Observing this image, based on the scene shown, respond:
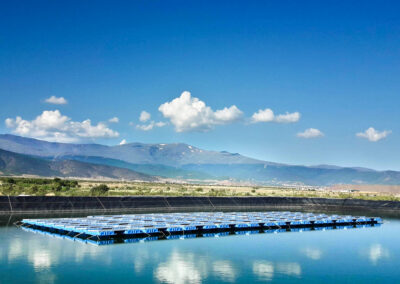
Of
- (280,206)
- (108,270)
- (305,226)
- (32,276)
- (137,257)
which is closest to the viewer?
(32,276)

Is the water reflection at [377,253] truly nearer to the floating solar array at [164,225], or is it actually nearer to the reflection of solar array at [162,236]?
the reflection of solar array at [162,236]

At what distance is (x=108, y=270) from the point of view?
23141 millimetres

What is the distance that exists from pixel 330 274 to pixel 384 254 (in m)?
8.89

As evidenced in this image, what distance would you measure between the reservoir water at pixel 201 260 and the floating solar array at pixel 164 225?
6.88ft

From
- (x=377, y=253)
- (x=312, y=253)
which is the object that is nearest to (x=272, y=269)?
(x=312, y=253)

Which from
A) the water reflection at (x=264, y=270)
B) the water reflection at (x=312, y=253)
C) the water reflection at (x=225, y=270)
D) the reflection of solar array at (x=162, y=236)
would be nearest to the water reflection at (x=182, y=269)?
the water reflection at (x=225, y=270)

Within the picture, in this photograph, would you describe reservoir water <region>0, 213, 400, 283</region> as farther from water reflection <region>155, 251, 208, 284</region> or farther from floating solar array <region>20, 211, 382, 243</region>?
floating solar array <region>20, 211, 382, 243</region>

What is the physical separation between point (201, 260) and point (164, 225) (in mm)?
11578

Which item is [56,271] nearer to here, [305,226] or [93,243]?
[93,243]

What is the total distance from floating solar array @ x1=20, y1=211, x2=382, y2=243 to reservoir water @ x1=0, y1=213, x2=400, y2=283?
2097 millimetres

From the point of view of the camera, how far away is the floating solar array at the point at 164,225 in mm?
33344

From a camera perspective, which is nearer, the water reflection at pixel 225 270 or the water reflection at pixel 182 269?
the water reflection at pixel 182 269

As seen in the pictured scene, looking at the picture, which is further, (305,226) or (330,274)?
(305,226)

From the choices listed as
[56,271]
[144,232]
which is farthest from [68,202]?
[56,271]
